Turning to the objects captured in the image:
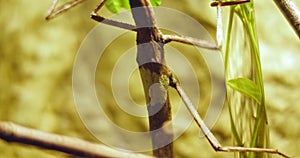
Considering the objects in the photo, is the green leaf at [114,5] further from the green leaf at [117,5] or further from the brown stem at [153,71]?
the brown stem at [153,71]

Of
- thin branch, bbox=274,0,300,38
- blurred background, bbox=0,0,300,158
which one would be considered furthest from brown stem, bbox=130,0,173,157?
blurred background, bbox=0,0,300,158

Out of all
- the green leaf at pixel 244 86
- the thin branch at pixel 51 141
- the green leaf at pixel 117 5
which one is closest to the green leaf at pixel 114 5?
the green leaf at pixel 117 5

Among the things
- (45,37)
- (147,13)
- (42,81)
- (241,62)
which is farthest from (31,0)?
(147,13)

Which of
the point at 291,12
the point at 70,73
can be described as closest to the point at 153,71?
the point at 291,12

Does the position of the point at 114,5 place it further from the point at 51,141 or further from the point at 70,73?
the point at 70,73

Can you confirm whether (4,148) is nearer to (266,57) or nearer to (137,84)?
(137,84)

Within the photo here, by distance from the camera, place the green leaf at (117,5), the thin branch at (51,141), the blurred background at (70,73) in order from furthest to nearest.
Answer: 1. the blurred background at (70,73)
2. the green leaf at (117,5)
3. the thin branch at (51,141)
